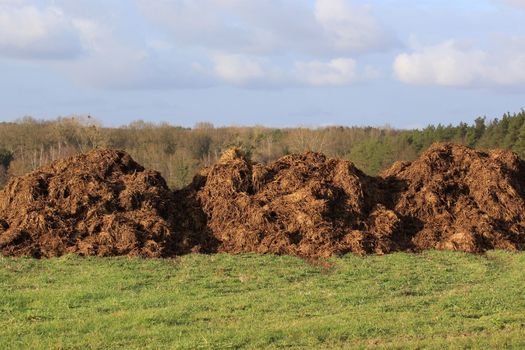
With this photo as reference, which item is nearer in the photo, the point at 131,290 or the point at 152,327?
the point at 152,327

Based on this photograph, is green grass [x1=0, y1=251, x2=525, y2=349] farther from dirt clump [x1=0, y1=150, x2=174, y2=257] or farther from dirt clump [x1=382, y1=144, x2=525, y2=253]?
dirt clump [x1=382, y1=144, x2=525, y2=253]

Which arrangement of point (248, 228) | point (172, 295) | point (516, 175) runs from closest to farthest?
point (172, 295)
point (248, 228)
point (516, 175)

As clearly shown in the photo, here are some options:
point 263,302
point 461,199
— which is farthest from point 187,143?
point 263,302

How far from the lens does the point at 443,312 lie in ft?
34.4

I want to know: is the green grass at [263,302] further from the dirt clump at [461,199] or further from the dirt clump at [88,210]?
the dirt clump at [461,199]

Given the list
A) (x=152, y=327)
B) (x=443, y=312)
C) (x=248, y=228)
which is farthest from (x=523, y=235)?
(x=152, y=327)

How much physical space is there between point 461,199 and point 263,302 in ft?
31.0

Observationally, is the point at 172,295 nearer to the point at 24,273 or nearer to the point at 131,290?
the point at 131,290

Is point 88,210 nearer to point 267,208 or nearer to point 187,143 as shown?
point 267,208

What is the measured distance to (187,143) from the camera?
9231cm

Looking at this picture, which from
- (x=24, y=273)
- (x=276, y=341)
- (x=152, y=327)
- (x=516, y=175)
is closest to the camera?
(x=276, y=341)

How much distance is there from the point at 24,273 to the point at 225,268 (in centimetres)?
428

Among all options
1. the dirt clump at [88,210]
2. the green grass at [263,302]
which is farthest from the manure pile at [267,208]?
the green grass at [263,302]

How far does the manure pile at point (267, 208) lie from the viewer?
55.1ft
